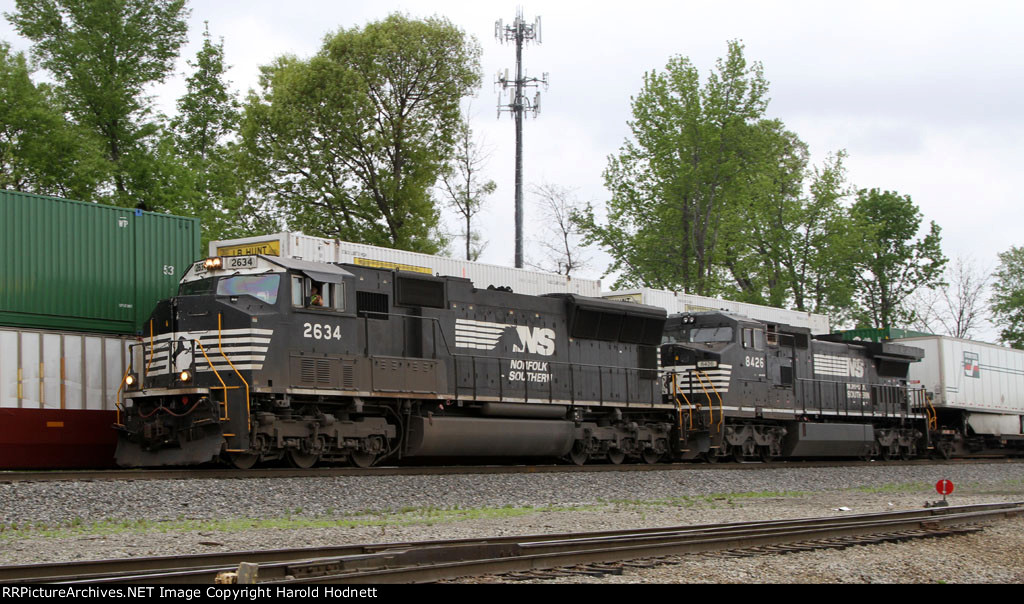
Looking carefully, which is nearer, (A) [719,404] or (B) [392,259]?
(B) [392,259]

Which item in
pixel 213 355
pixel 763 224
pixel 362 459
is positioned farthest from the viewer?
pixel 763 224

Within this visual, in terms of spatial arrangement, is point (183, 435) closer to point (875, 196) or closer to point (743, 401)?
point (743, 401)

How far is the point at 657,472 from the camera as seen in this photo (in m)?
18.1

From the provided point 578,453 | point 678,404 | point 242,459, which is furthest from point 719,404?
point 242,459

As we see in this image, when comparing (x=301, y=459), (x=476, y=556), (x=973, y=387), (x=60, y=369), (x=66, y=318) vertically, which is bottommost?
(x=476, y=556)

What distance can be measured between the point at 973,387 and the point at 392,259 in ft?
65.0

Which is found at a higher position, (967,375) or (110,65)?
(110,65)

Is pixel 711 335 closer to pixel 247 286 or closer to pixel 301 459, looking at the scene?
pixel 301 459

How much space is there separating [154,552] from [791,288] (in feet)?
128

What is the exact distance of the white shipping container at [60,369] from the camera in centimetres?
1530

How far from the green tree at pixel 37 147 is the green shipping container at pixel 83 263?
1132 cm

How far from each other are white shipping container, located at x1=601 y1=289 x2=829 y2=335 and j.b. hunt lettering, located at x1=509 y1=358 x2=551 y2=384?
678 centimetres

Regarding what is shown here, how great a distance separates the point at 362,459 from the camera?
1617 cm

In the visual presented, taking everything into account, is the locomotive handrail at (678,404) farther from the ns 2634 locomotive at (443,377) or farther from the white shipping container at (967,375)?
the white shipping container at (967,375)
